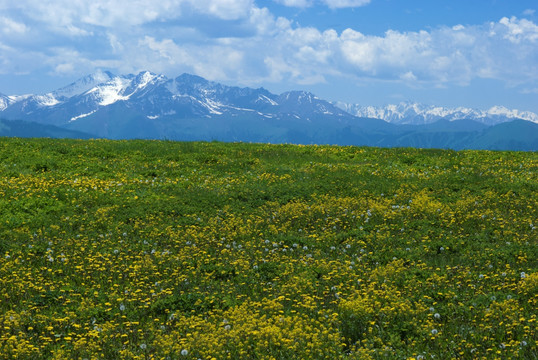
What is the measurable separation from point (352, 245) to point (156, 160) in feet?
50.4

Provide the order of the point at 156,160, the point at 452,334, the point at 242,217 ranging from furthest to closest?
1. the point at 156,160
2. the point at 242,217
3. the point at 452,334

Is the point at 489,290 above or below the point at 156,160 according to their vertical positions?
below

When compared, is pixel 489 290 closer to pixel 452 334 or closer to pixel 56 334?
pixel 452 334

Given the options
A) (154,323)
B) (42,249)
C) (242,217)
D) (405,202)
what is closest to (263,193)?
(242,217)

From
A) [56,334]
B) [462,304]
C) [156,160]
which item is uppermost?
[156,160]

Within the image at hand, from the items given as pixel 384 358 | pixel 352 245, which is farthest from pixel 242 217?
pixel 384 358

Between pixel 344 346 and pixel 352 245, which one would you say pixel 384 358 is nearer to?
pixel 344 346

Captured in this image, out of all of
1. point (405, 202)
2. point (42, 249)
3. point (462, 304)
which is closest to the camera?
point (462, 304)

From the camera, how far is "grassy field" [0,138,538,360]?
776cm

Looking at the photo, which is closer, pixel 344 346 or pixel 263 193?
pixel 344 346

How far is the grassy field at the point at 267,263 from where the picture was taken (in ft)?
25.5

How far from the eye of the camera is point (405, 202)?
1691 cm

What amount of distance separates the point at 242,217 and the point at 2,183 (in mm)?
10087

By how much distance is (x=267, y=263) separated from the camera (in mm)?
11461
